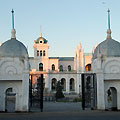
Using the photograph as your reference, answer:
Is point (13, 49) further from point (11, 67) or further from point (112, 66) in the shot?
point (112, 66)

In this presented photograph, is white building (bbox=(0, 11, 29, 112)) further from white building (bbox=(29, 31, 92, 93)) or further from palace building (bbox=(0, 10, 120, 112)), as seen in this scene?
white building (bbox=(29, 31, 92, 93))

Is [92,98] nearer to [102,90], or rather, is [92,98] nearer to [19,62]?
[102,90]

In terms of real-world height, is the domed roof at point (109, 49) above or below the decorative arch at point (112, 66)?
above

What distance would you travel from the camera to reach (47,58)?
2318 inches

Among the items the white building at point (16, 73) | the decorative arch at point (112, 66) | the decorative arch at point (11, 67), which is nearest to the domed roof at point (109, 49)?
the decorative arch at point (112, 66)

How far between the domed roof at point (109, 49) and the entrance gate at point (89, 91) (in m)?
2.22

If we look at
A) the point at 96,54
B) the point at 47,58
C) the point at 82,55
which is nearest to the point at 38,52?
the point at 47,58

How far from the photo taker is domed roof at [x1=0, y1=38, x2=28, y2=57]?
21141 millimetres

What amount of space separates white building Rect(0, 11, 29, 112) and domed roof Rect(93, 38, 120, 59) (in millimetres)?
6858

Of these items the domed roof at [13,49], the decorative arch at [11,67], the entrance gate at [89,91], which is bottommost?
the entrance gate at [89,91]

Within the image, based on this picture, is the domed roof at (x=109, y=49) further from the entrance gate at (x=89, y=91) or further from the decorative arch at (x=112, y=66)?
the entrance gate at (x=89, y=91)

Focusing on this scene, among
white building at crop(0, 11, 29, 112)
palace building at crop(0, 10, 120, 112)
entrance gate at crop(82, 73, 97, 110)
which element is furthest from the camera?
entrance gate at crop(82, 73, 97, 110)

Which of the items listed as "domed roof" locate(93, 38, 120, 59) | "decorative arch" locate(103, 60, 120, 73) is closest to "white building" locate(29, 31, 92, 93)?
"domed roof" locate(93, 38, 120, 59)

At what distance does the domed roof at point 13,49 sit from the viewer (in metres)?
21.1
